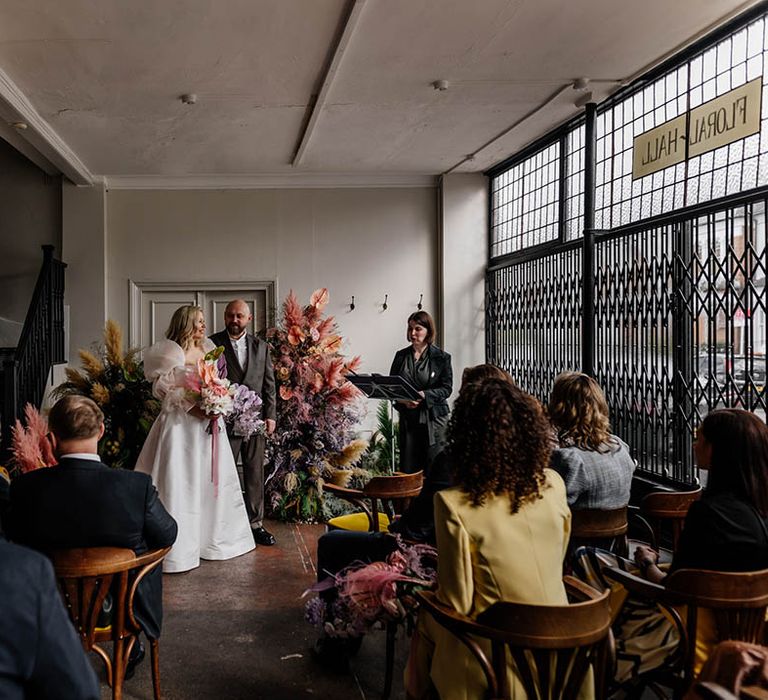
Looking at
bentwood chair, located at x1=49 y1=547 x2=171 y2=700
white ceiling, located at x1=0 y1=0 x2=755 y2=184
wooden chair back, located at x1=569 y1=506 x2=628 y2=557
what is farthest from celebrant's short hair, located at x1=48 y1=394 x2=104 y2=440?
white ceiling, located at x1=0 y1=0 x2=755 y2=184

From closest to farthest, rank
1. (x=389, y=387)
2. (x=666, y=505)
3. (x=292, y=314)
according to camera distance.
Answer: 1. (x=666, y=505)
2. (x=389, y=387)
3. (x=292, y=314)

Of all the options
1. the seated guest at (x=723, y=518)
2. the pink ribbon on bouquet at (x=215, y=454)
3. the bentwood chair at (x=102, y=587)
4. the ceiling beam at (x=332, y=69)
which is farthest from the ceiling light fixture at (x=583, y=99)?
the bentwood chair at (x=102, y=587)

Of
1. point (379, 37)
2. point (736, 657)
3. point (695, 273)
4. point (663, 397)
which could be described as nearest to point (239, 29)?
point (379, 37)

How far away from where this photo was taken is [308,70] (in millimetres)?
4754

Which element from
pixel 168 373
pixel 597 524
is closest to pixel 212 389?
pixel 168 373

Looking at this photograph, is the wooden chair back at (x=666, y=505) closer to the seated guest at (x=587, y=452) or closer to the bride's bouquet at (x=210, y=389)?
the seated guest at (x=587, y=452)

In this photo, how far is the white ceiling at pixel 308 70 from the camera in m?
3.90

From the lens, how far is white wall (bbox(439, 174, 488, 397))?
7.79 m

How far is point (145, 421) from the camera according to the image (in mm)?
5277

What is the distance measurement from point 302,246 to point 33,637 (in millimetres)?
6864

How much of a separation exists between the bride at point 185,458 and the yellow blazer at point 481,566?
2.80 m

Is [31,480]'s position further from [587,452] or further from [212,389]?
[587,452]

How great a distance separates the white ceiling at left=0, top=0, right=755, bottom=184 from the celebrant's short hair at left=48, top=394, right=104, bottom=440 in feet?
6.80

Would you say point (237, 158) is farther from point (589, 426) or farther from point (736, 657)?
point (736, 657)
